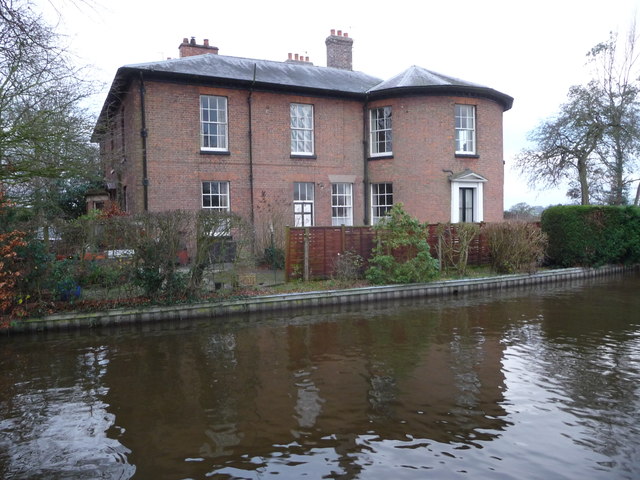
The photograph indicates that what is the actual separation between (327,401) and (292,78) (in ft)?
51.0

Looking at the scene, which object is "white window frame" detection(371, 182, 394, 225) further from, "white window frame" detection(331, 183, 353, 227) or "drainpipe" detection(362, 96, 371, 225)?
"white window frame" detection(331, 183, 353, 227)

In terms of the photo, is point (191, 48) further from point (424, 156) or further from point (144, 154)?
point (424, 156)

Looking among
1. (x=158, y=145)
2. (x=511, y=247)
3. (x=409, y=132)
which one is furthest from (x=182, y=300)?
(x=409, y=132)

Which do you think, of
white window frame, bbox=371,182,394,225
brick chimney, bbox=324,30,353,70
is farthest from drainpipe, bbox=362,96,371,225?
brick chimney, bbox=324,30,353,70

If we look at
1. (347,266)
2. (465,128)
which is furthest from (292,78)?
(347,266)

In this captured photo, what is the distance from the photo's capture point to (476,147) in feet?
66.1

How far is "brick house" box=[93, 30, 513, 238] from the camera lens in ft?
55.1

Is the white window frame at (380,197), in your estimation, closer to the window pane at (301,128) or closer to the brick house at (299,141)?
the brick house at (299,141)

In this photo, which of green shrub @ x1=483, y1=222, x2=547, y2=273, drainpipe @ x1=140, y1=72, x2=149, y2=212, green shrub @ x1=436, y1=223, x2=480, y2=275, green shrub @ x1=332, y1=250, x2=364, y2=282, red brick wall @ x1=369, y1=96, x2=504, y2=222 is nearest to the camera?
green shrub @ x1=332, y1=250, x2=364, y2=282

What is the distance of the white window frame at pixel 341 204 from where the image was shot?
19859mm

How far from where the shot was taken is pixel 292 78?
1928 centimetres

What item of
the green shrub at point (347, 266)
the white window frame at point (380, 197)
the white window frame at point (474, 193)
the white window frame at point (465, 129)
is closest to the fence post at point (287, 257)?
the green shrub at point (347, 266)

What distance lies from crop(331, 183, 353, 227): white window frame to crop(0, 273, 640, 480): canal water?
9.91 m

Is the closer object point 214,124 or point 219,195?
point 214,124
